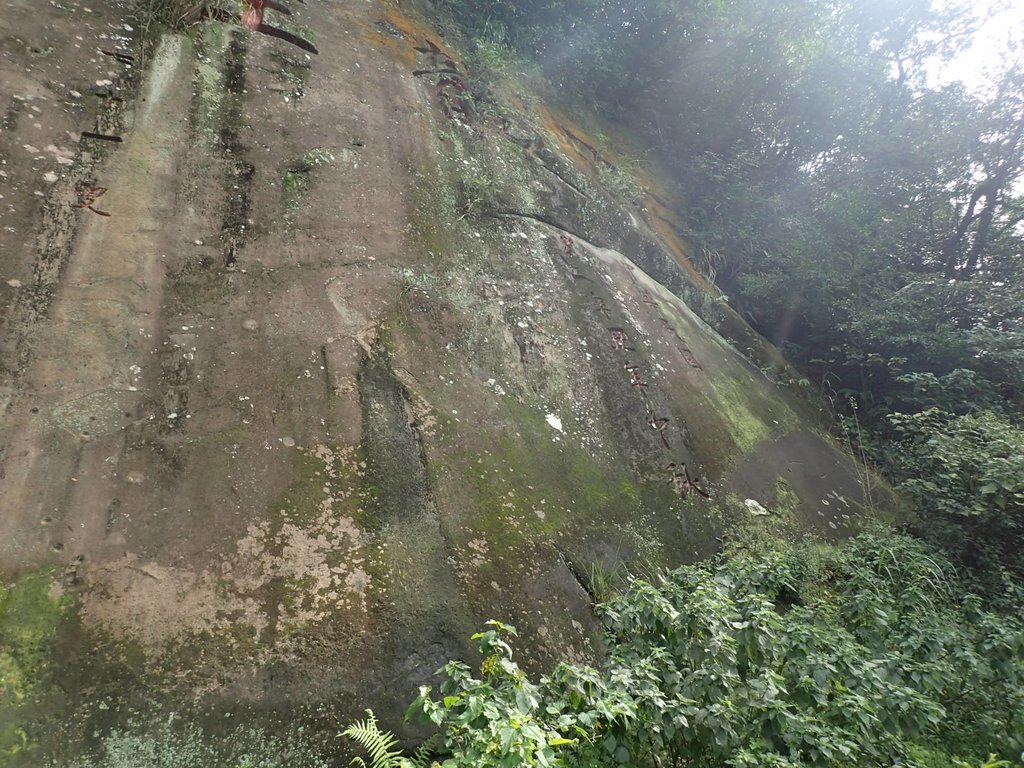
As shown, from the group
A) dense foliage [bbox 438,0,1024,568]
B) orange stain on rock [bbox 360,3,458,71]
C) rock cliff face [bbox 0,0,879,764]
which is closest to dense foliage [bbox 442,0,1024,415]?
dense foliage [bbox 438,0,1024,568]

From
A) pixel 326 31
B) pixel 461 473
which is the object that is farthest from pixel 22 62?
pixel 461 473

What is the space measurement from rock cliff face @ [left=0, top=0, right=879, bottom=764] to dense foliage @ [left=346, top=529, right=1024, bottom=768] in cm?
70

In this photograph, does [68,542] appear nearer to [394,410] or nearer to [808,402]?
[394,410]

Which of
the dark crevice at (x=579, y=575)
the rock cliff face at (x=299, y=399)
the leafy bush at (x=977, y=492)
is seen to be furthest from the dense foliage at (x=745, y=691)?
the leafy bush at (x=977, y=492)

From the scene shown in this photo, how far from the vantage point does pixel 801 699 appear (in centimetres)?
244

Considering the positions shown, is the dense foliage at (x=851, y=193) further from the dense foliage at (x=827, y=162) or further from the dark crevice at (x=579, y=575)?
the dark crevice at (x=579, y=575)

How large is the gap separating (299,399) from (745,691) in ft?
9.75

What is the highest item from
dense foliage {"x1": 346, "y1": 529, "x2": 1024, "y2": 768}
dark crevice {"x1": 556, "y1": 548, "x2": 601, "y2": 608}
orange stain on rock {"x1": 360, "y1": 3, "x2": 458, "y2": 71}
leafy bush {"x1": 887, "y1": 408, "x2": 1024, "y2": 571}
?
orange stain on rock {"x1": 360, "y1": 3, "x2": 458, "y2": 71}

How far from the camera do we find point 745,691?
2.29 m

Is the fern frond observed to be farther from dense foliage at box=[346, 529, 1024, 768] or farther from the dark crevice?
the dark crevice

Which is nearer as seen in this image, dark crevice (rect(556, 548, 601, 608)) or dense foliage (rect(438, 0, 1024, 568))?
dark crevice (rect(556, 548, 601, 608))

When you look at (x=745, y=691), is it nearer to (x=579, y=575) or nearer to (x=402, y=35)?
(x=579, y=575)

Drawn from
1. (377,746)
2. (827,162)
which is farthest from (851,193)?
(377,746)

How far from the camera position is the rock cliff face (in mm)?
2621
